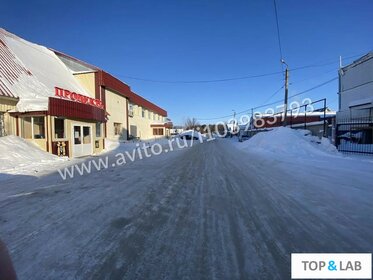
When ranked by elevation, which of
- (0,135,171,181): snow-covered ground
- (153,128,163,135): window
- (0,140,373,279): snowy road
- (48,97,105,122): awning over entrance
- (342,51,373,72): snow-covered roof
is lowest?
(0,140,373,279): snowy road

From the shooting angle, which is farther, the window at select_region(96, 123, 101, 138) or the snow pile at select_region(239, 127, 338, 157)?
the window at select_region(96, 123, 101, 138)

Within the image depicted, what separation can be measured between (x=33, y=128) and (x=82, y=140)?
11.4 feet

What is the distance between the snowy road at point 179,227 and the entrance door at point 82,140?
10356 millimetres

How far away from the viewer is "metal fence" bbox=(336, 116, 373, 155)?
1570 cm

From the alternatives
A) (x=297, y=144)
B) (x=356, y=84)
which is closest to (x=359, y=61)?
(x=356, y=84)

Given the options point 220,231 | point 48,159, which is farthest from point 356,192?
point 48,159

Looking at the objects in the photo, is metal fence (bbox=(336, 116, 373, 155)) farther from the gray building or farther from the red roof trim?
the red roof trim

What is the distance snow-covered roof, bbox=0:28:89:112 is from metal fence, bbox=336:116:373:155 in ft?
61.4

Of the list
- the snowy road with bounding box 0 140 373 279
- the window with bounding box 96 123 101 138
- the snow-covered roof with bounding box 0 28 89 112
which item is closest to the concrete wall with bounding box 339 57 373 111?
the snowy road with bounding box 0 140 373 279

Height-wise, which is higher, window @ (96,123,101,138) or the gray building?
the gray building

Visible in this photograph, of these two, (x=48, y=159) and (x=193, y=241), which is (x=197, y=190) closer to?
(x=193, y=241)

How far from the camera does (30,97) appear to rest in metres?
16.4

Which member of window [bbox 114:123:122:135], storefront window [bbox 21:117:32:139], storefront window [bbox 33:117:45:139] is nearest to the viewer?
storefront window [bbox 21:117:32:139]

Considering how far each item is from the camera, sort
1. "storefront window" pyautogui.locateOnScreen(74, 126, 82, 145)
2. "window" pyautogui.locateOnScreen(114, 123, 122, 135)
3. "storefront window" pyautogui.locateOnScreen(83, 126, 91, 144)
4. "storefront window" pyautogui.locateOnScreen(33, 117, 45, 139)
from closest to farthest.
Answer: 1. "storefront window" pyautogui.locateOnScreen(33, 117, 45, 139)
2. "storefront window" pyautogui.locateOnScreen(74, 126, 82, 145)
3. "storefront window" pyautogui.locateOnScreen(83, 126, 91, 144)
4. "window" pyautogui.locateOnScreen(114, 123, 122, 135)
